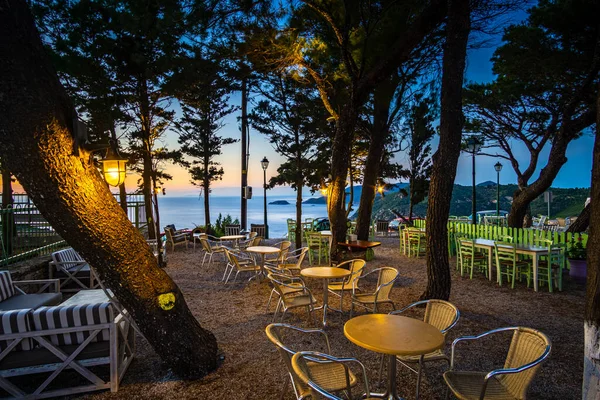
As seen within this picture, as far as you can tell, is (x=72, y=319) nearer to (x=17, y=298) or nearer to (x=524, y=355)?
(x=17, y=298)

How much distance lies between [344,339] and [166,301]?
221 cm

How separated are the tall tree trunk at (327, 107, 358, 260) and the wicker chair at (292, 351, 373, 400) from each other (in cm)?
500

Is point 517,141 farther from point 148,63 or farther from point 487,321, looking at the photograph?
point 148,63

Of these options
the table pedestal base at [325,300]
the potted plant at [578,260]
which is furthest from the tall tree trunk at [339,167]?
the potted plant at [578,260]

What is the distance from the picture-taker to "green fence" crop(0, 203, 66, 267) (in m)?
5.27

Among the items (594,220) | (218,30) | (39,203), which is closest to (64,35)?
(218,30)

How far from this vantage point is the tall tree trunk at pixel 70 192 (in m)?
2.27

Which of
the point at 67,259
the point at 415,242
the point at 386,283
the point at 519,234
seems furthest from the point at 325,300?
the point at 519,234

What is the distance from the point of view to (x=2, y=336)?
2.69m

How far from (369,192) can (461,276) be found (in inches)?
150

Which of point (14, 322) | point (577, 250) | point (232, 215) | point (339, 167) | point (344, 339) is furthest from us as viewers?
point (232, 215)

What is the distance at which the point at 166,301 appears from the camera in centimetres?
291

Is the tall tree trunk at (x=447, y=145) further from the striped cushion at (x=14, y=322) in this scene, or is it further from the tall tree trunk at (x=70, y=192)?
the striped cushion at (x=14, y=322)

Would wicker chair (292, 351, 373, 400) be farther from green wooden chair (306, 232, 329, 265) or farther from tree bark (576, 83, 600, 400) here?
green wooden chair (306, 232, 329, 265)
